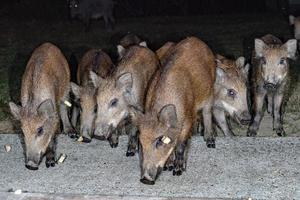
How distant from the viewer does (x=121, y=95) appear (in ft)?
25.0

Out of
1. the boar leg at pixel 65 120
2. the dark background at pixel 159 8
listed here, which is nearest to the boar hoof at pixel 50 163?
the boar leg at pixel 65 120

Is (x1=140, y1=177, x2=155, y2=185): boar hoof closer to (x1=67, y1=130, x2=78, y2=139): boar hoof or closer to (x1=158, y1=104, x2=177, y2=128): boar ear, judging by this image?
(x1=158, y1=104, x2=177, y2=128): boar ear

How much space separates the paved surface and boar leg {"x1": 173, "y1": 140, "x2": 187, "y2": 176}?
0.26 ft

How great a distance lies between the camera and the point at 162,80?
7.12 metres

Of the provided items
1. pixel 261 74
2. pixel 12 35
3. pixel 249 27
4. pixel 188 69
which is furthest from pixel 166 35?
pixel 188 69

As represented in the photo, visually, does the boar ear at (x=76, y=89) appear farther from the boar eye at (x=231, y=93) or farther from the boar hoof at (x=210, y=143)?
the boar eye at (x=231, y=93)

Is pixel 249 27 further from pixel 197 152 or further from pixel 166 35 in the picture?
pixel 197 152

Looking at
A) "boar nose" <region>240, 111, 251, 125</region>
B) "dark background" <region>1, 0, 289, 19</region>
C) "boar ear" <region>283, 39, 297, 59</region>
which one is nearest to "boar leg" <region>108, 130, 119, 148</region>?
"boar nose" <region>240, 111, 251, 125</region>

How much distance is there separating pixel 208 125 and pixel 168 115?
5.68ft

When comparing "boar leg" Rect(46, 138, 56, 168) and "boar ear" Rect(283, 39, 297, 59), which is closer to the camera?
"boar leg" Rect(46, 138, 56, 168)

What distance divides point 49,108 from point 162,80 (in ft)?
4.67

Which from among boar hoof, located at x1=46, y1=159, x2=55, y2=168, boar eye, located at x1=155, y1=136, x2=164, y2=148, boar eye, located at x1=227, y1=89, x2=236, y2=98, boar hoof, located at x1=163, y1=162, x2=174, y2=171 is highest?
boar eye, located at x1=155, y1=136, x2=164, y2=148

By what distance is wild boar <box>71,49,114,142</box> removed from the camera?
312 inches

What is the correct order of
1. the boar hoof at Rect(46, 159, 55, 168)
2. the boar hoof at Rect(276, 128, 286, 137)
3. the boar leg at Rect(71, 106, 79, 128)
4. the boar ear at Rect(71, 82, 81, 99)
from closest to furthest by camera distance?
the boar hoof at Rect(46, 159, 55, 168) < the boar ear at Rect(71, 82, 81, 99) < the boar hoof at Rect(276, 128, 286, 137) < the boar leg at Rect(71, 106, 79, 128)
